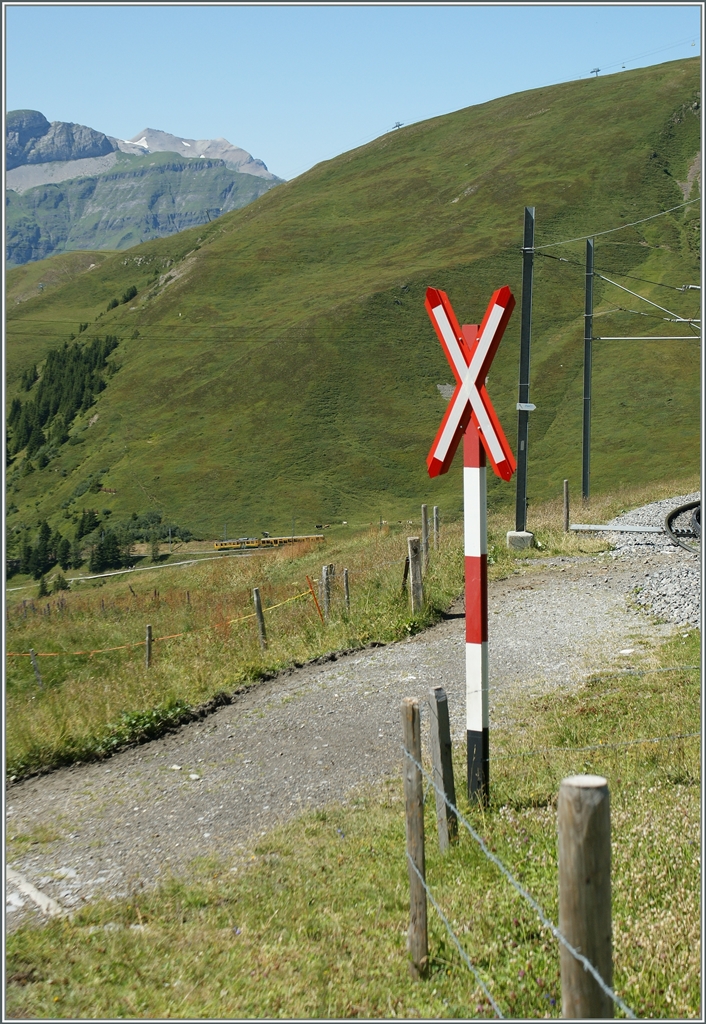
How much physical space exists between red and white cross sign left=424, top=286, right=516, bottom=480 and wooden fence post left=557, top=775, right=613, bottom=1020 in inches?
113

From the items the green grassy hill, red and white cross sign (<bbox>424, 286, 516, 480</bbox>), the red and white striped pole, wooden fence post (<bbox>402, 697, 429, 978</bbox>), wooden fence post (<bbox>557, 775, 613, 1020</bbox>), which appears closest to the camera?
wooden fence post (<bbox>557, 775, 613, 1020</bbox>)

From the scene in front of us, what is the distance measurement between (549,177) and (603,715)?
13319cm

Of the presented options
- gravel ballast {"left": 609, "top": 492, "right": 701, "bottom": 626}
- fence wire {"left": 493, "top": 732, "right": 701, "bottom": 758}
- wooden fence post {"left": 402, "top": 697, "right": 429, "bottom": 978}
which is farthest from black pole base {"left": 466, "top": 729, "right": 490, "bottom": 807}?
gravel ballast {"left": 609, "top": 492, "right": 701, "bottom": 626}

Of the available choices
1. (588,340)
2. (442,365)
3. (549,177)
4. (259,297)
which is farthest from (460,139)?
(588,340)

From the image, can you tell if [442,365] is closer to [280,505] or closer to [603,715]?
[280,505]

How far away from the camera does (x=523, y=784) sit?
5.85 m

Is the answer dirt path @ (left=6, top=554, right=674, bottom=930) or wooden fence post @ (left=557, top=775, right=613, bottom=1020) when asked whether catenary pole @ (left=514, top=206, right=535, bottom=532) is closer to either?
dirt path @ (left=6, top=554, right=674, bottom=930)

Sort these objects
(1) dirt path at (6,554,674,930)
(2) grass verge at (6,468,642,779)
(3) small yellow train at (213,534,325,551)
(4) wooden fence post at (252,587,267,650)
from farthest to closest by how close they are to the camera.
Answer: (3) small yellow train at (213,534,325,551) < (4) wooden fence post at (252,587,267,650) < (2) grass verge at (6,468,642,779) < (1) dirt path at (6,554,674,930)

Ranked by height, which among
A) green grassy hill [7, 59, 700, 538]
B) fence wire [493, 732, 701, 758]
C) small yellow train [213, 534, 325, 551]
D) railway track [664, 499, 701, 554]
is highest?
green grassy hill [7, 59, 700, 538]

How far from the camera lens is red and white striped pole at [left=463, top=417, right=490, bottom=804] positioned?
5508 millimetres

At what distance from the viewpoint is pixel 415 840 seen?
3930mm

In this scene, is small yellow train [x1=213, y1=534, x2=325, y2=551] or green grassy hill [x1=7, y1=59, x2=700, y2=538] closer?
small yellow train [x1=213, y1=534, x2=325, y2=551]

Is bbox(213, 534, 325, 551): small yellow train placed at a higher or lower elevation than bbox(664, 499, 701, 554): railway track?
lower

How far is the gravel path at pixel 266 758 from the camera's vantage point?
254 inches
